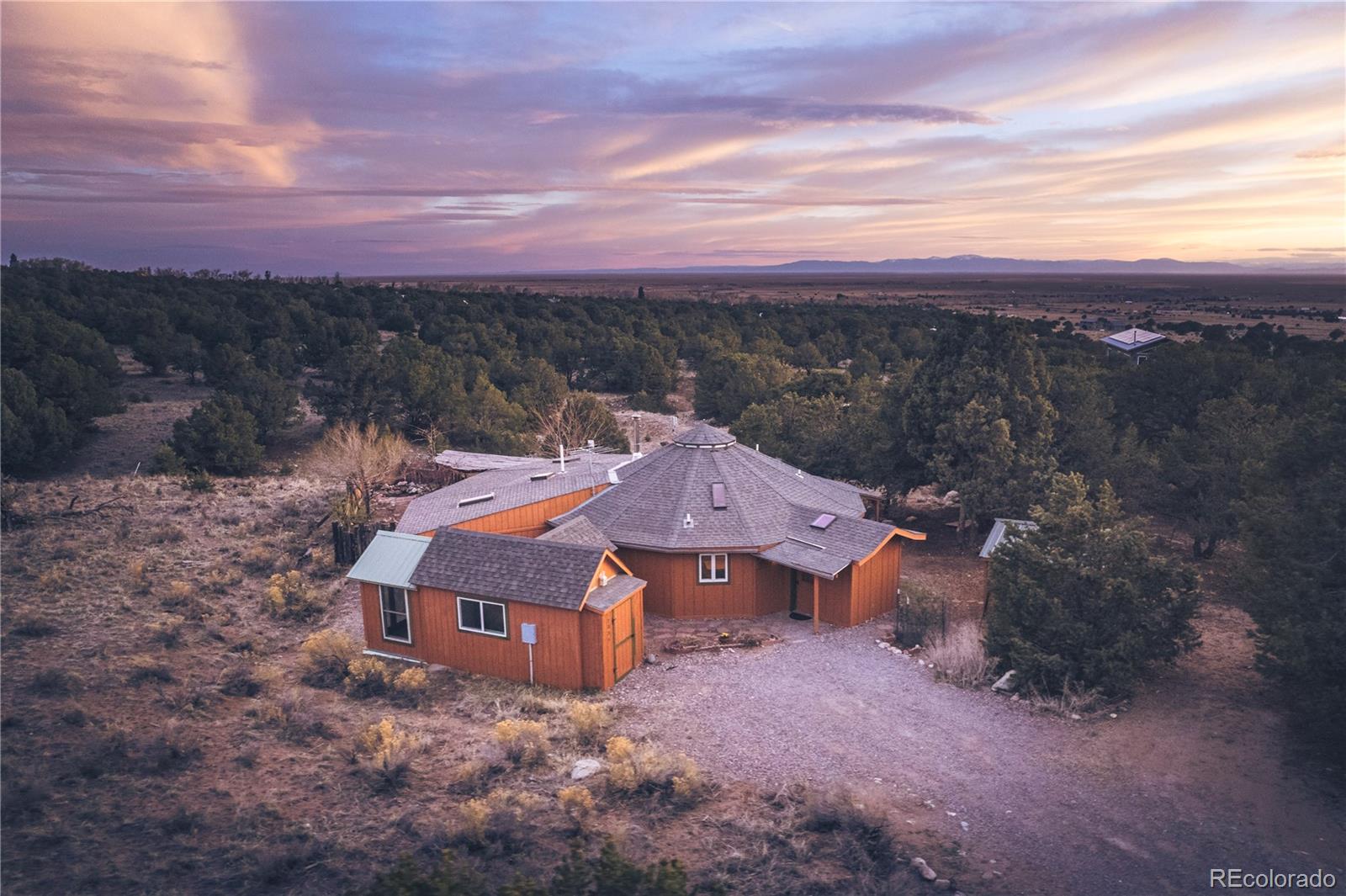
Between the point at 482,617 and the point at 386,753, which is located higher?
the point at 482,617

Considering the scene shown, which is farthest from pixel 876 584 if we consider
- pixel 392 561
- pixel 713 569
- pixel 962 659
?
pixel 392 561

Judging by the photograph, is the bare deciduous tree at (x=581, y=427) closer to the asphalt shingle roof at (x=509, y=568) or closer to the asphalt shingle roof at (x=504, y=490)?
the asphalt shingle roof at (x=504, y=490)

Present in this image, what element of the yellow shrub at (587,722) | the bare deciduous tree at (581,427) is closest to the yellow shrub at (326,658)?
the yellow shrub at (587,722)

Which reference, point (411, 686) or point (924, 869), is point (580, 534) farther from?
point (924, 869)

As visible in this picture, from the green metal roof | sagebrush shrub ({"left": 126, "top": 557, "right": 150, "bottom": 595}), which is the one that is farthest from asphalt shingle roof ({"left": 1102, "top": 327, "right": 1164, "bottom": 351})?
sagebrush shrub ({"left": 126, "top": 557, "right": 150, "bottom": 595})

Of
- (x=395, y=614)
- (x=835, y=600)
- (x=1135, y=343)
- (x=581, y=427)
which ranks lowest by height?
(x=835, y=600)

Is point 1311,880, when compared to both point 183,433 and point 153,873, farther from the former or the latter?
point 183,433
